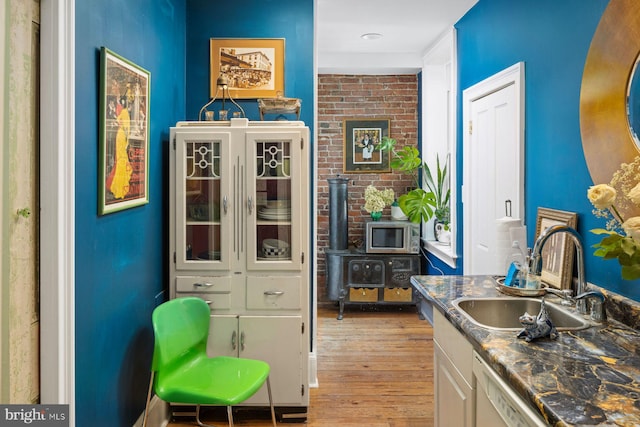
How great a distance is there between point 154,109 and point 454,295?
72.2 inches

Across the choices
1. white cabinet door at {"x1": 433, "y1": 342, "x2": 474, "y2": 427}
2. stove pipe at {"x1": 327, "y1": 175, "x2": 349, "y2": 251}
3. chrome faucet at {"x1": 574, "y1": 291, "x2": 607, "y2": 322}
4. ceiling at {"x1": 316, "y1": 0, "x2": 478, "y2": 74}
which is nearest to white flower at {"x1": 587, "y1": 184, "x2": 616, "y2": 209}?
chrome faucet at {"x1": 574, "y1": 291, "x2": 607, "y2": 322}

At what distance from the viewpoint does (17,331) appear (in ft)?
5.14

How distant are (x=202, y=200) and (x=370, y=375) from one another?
174 cm

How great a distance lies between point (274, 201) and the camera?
2863 millimetres

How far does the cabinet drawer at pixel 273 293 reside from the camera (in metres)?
2.82

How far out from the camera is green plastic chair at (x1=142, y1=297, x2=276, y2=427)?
2180 mm

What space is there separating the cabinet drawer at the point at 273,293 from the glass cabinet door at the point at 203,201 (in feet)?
0.65

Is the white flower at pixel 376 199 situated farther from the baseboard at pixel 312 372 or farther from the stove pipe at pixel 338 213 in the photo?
the baseboard at pixel 312 372

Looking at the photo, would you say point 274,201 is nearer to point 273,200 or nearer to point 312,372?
point 273,200

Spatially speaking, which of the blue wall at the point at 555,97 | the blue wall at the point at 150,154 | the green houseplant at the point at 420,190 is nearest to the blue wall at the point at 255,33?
the blue wall at the point at 150,154

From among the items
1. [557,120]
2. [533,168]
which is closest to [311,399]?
[533,168]

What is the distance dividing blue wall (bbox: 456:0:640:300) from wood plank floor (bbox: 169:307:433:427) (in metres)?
1.29

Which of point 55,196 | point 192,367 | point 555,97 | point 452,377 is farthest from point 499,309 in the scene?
point 55,196

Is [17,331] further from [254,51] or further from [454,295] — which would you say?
[254,51]
